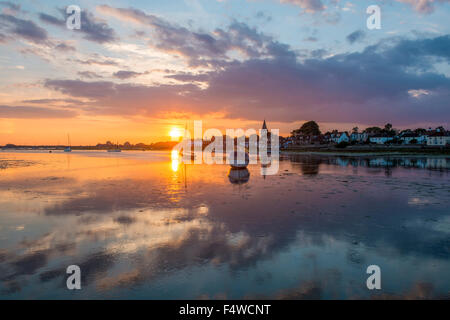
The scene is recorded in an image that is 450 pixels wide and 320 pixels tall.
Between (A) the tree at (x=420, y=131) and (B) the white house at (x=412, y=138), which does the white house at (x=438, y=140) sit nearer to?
(B) the white house at (x=412, y=138)

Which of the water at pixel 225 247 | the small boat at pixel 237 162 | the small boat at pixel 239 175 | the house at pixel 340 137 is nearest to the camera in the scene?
the water at pixel 225 247

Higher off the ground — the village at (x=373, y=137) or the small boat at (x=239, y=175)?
the village at (x=373, y=137)

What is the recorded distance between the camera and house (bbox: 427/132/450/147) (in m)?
126

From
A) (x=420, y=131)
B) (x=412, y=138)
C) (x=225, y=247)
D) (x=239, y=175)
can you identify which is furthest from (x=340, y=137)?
(x=225, y=247)

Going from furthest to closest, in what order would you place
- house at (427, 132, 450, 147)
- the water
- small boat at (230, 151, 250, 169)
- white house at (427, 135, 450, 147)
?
house at (427, 132, 450, 147) < white house at (427, 135, 450, 147) < small boat at (230, 151, 250, 169) < the water

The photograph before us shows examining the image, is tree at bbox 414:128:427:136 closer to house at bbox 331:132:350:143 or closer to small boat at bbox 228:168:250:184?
house at bbox 331:132:350:143

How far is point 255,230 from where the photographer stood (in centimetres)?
1194

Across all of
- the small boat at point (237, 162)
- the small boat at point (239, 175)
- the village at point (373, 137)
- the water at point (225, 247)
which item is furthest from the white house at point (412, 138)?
the water at point (225, 247)

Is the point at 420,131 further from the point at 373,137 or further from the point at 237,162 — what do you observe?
the point at 237,162

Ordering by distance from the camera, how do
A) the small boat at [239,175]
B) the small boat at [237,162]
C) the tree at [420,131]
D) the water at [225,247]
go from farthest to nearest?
the tree at [420,131] → the small boat at [237,162] → the small boat at [239,175] → the water at [225,247]

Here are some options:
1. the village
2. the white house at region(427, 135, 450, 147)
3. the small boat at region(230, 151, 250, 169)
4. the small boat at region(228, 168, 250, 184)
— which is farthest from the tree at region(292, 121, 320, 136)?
the small boat at region(228, 168, 250, 184)

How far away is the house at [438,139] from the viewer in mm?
125562
